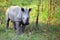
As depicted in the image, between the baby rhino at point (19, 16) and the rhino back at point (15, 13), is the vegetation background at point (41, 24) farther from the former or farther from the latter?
the rhino back at point (15, 13)

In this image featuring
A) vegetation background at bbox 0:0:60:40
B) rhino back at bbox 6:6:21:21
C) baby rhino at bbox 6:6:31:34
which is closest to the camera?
vegetation background at bbox 0:0:60:40

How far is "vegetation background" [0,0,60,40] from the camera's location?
8.98m

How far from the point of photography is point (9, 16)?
1126cm

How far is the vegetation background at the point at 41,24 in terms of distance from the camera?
898 cm

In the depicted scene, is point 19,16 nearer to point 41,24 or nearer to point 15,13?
point 15,13

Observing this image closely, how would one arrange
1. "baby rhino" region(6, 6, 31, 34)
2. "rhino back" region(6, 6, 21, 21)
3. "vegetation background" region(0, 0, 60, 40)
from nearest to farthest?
"vegetation background" region(0, 0, 60, 40), "baby rhino" region(6, 6, 31, 34), "rhino back" region(6, 6, 21, 21)

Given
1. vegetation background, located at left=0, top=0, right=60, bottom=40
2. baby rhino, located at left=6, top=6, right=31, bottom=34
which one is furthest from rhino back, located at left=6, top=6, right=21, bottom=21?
vegetation background, located at left=0, top=0, right=60, bottom=40

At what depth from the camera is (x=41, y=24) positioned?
1228 cm

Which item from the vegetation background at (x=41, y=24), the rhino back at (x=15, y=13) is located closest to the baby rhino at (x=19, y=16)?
the rhino back at (x=15, y=13)

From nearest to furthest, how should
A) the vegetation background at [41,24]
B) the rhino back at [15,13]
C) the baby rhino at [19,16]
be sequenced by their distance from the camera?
the vegetation background at [41,24]
the baby rhino at [19,16]
the rhino back at [15,13]

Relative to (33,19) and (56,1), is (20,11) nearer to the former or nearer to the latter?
(56,1)

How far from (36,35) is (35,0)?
10.5 feet

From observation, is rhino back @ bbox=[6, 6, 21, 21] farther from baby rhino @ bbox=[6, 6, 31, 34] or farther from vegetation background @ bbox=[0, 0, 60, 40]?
vegetation background @ bbox=[0, 0, 60, 40]

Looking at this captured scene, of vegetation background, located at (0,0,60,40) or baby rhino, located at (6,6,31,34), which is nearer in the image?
vegetation background, located at (0,0,60,40)
